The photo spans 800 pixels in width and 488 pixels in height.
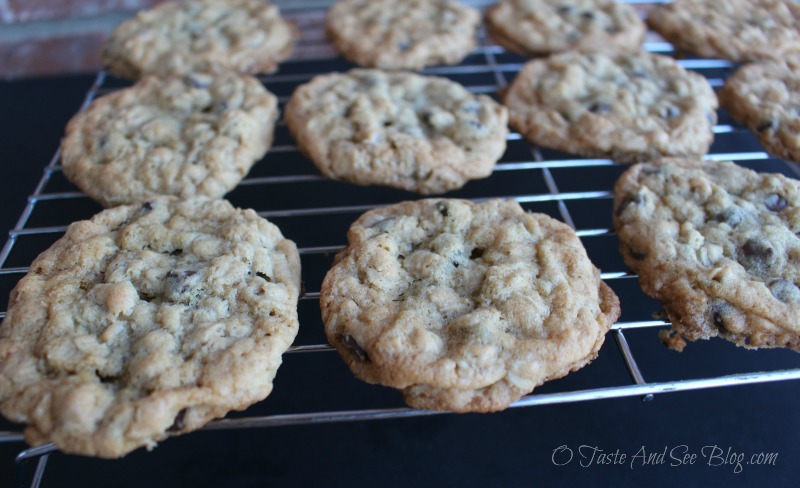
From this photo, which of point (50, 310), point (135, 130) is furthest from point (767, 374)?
point (135, 130)

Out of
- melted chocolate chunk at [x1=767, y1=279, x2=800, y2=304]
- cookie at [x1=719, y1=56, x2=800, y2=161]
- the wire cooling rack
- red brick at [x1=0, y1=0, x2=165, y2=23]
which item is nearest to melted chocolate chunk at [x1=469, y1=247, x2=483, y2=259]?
the wire cooling rack

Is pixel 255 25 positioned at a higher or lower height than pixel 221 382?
higher

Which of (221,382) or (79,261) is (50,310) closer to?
(79,261)

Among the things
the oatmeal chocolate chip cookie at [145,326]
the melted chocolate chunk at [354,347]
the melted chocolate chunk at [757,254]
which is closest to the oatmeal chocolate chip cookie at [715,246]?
the melted chocolate chunk at [757,254]

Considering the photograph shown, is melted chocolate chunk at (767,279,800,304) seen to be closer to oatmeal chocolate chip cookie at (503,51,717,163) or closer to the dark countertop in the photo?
the dark countertop

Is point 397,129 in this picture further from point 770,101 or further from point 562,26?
point 770,101

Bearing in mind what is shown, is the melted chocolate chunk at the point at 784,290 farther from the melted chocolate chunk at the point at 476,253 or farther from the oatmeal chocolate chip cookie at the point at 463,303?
the melted chocolate chunk at the point at 476,253

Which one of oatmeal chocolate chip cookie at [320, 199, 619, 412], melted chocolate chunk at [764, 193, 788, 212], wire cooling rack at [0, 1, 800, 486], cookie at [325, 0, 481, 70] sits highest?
cookie at [325, 0, 481, 70]
